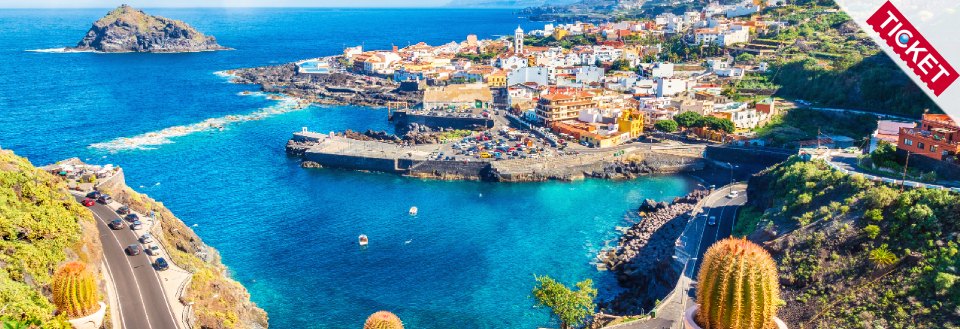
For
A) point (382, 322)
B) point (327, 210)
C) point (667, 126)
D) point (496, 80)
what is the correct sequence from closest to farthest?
point (382, 322) → point (327, 210) → point (667, 126) → point (496, 80)

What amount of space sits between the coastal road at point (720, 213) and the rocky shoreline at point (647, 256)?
3.59ft

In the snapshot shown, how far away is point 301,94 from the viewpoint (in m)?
73.5

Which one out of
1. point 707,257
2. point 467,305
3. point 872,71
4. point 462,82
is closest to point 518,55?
point 462,82

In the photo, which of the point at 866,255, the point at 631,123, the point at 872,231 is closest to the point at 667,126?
the point at 631,123

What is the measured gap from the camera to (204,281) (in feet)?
76.3

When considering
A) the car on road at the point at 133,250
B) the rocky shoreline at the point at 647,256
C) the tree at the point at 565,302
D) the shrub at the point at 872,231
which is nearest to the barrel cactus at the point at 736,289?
the tree at the point at 565,302

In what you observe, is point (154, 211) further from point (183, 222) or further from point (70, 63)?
point (70, 63)

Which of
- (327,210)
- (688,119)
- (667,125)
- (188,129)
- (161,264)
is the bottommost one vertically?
(327,210)

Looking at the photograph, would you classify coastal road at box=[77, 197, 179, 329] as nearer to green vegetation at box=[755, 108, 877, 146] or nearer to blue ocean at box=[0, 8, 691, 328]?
blue ocean at box=[0, 8, 691, 328]

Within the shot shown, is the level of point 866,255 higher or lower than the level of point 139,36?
lower

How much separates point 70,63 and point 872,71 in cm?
9917

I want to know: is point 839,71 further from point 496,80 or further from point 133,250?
point 133,250

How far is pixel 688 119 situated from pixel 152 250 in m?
35.2

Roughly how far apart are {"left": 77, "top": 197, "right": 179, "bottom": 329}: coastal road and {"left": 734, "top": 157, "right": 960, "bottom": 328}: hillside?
18.2 meters
